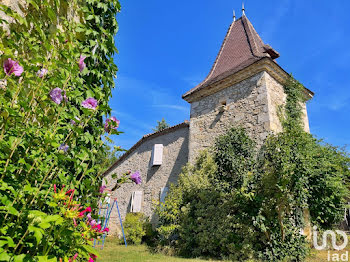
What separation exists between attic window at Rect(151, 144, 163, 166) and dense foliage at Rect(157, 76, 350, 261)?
2.90 meters

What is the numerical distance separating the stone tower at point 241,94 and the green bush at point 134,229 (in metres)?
3.55

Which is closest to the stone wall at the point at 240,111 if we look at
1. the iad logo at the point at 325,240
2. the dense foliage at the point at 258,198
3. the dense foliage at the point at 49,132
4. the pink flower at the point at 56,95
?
the dense foliage at the point at 258,198

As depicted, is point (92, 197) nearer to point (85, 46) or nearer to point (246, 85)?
point (85, 46)

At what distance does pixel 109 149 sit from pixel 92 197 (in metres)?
0.37

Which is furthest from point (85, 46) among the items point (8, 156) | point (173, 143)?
point (173, 143)

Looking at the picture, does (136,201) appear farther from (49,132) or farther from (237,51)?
(49,132)

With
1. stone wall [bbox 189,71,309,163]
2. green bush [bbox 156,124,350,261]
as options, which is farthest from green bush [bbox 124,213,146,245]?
stone wall [bbox 189,71,309,163]

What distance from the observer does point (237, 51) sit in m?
10.0

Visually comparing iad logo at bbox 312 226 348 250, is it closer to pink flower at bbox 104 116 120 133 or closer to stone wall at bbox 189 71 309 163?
stone wall at bbox 189 71 309 163

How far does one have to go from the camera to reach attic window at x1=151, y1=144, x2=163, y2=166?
36.0ft

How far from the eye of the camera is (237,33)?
10984 millimetres

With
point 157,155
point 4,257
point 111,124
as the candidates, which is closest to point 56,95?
point 111,124

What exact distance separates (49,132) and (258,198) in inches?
219

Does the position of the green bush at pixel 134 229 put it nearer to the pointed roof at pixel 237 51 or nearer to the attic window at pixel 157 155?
the attic window at pixel 157 155
